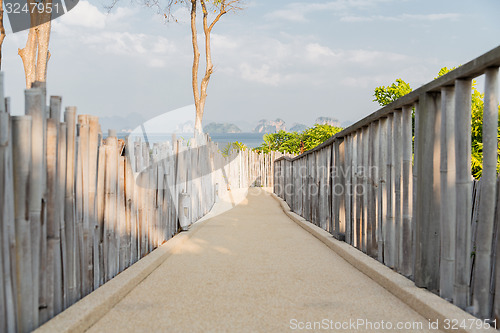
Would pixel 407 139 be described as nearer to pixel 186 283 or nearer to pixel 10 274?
pixel 186 283

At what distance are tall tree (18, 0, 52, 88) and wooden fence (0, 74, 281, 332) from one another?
23.8ft

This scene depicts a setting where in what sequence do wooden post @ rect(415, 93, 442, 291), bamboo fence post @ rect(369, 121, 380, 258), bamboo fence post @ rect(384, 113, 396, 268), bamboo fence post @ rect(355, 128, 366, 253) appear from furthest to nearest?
1. bamboo fence post @ rect(355, 128, 366, 253)
2. bamboo fence post @ rect(369, 121, 380, 258)
3. bamboo fence post @ rect(384, 113, 396, 268)
4. wooden post @ rect(415, 93, 442, 291)

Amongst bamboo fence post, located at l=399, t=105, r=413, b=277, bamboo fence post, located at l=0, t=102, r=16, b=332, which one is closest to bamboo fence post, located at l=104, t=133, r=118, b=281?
bamboo fence post, located at l=0, t=102, r=16, b=332

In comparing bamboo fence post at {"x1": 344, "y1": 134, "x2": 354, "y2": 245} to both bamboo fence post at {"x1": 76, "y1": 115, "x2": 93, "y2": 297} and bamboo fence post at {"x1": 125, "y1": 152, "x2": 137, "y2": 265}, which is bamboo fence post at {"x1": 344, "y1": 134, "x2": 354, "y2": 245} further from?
bamboo fence post at {"x1": 76, "y1": 115, "x2": 93, "y2": 297}

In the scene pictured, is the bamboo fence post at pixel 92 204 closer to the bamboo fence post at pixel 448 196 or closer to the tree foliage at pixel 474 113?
the bamboo fence post at pixel 448 196

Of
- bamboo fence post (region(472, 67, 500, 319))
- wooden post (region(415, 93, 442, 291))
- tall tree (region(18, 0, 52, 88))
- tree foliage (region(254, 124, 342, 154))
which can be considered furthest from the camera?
tree foliage (region(254, 124, 342, 154))

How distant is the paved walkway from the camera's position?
2.62m

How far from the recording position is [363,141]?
414 cm

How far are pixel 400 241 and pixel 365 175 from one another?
923mm

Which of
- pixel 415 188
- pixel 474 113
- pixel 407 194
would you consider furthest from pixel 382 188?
pixel 474 113

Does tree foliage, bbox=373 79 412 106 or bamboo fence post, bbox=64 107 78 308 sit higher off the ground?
tree foliage, bbox=373 79 412 106

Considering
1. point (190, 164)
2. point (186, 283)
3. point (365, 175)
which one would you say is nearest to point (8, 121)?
point (186, 283)

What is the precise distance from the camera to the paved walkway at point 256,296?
8.61 feet

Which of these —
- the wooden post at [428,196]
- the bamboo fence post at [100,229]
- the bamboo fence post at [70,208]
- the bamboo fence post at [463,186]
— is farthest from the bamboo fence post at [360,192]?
the bamboo fence post at [70,208]
